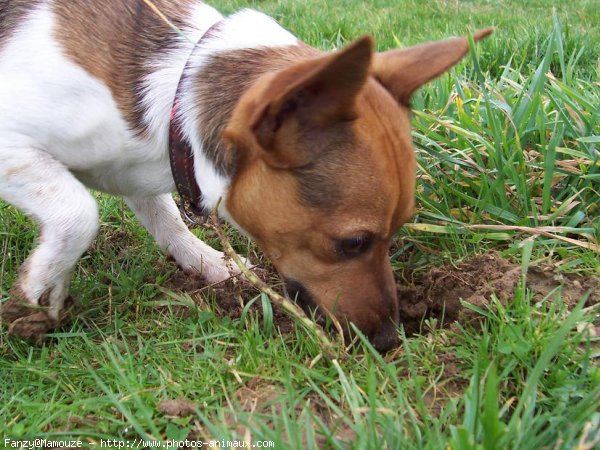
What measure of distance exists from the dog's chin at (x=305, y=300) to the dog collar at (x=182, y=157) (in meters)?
0.52

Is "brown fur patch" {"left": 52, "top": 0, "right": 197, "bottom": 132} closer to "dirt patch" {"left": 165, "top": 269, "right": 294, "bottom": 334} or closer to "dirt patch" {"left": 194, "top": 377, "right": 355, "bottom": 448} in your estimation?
"dirt patch" {"left": 165, "top": 269, "right": 294, "bottom": 334}

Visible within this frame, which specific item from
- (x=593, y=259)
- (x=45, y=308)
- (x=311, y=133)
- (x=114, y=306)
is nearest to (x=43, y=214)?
(x=45, y=308)

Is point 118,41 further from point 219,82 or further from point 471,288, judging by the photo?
point 471,288

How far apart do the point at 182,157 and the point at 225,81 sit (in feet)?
1.21

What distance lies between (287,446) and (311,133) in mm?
1110

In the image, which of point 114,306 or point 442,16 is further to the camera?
point 442,16

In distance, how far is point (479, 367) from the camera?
7.63ft

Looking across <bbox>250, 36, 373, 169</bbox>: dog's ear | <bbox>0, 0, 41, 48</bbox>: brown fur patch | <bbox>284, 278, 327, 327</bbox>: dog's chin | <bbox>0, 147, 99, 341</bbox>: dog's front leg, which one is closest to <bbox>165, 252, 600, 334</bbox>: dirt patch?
<bbox>284, 278, 327, 327</bbox>: dog's chin

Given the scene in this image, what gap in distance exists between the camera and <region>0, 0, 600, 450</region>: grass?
213 centimetres

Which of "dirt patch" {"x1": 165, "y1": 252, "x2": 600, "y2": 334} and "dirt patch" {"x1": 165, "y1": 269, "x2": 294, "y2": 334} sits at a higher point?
"dirt patch" {"x1": 165, "y1": 252, "x2": 600, "y2": 334}

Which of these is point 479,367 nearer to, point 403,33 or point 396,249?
point 396,249

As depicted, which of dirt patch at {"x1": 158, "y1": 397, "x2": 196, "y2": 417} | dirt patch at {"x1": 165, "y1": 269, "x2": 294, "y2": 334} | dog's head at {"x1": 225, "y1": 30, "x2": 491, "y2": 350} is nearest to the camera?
dirt patch at {"x1": 158, "y1": 397, "x2": 196, "y2": 417}

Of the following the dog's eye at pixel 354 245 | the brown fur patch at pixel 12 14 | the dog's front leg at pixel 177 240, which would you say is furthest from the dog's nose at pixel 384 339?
the brown fur patch at pixel 12 14

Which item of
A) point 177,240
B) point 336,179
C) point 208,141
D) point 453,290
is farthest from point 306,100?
point 177,240
